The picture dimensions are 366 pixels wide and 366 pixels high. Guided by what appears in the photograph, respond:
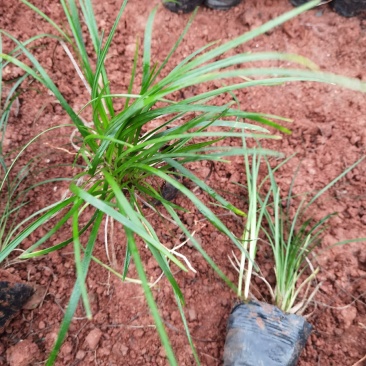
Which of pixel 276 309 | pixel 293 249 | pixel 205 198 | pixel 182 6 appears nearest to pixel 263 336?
pixel 276 309

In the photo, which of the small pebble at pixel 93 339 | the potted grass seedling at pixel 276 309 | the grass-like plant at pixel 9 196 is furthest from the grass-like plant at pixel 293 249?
the grass-like plant at pixel 9 196

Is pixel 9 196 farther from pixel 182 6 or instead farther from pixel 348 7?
pixel 348 7

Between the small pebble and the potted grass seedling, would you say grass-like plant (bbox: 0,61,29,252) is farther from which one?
the potted grass seedling

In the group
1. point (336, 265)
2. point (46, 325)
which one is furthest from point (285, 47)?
point (46, 325)

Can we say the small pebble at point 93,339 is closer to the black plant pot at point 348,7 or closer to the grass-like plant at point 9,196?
the grass-like plant at point 9,196

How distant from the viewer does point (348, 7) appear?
1522mm

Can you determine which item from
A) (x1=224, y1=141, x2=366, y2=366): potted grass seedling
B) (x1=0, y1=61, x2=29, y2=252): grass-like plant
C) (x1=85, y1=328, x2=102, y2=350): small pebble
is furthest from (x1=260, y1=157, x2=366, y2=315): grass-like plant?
(x1=0, y1=61, x2=29, y2=252): grass-like plant

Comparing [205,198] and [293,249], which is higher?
[205,198]

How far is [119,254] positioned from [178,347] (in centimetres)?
34

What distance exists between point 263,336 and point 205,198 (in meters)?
0.47

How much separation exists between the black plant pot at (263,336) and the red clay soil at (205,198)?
3.1 inches

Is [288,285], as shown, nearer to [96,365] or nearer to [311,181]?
[311,181]

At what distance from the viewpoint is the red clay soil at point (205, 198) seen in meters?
1.02

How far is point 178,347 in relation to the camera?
1.03 meters
